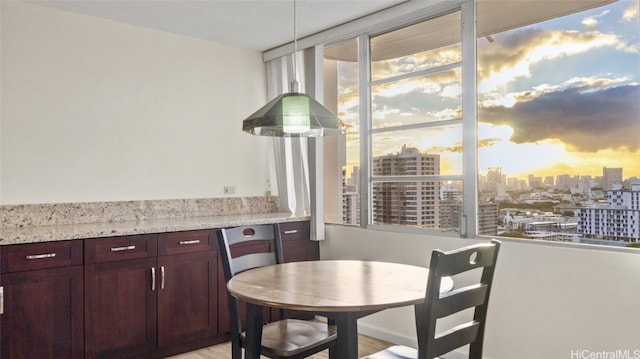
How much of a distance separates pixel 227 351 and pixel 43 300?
4.15 ft

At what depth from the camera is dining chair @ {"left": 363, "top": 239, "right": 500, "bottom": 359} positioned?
5.12ft

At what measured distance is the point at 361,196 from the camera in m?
3.69

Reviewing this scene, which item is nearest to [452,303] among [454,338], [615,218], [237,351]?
[454,338]

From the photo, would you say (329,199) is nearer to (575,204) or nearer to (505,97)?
(505,97)

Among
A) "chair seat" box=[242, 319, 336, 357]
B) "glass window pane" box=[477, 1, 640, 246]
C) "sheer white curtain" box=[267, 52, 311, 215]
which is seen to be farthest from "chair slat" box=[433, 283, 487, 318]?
"sheer white curtain" box=[267, 52, 311, 215]

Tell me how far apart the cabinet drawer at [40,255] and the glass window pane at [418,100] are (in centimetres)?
225

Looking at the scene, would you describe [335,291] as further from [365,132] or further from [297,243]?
[297,243]

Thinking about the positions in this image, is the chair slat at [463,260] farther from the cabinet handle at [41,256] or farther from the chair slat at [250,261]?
the cabinet handle at [41,256]

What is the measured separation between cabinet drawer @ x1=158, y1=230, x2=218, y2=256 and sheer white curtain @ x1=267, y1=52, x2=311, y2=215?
110 centimetres

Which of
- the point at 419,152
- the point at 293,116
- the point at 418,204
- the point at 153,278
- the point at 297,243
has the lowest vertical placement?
the point at 153,278

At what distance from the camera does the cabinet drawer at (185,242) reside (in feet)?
10.4

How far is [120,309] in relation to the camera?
2.98 metres

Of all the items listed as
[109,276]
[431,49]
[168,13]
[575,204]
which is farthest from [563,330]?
[168,13]

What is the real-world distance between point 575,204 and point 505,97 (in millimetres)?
762
